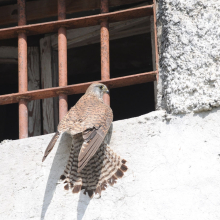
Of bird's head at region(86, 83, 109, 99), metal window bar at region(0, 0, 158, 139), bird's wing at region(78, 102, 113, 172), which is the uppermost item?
metal window bar at region(0, 0, 158, 139)

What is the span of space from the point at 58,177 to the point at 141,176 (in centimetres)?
48

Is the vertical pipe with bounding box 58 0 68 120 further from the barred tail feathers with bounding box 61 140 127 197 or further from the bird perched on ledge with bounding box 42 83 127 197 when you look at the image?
the barred tail feathers with bounding box 61 140 127 197

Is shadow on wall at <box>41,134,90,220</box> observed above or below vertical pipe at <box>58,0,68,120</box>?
below

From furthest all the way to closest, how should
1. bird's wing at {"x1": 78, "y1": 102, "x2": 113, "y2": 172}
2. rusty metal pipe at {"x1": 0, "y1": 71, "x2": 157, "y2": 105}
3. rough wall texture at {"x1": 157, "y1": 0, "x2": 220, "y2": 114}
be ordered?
rusty metal pipe at {"x1": 0, "y1": 71, "x2": 157, "y2": 105} → rough wall texture at {"x1": 157, "y1": 0, "x2": 220, "y2": 114} → bird's wing at {"x1": 78, "y1": 102, "x2": 113, "y2": 172}

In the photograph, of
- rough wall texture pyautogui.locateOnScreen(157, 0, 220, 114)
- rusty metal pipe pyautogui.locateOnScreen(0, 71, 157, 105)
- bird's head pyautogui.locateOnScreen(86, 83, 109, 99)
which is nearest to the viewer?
rough wall texture pyautogui.locateOnScreen(157, 0, 220, 114)

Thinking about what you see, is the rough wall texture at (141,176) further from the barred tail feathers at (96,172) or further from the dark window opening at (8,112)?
the dark window opening at (8,112)

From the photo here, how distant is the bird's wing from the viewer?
8.14ft

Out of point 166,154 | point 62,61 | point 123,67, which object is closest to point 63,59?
point 62,61

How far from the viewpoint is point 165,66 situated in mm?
2908

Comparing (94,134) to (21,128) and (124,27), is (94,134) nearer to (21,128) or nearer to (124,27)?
(21,128)

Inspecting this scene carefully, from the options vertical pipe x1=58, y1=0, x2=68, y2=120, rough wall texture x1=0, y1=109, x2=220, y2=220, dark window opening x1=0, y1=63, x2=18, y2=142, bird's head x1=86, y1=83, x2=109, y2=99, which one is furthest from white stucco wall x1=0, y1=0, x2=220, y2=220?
dark window opening x1=0, y1=63, x2=18, y2=142

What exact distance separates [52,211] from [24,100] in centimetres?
81

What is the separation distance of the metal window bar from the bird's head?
78mm

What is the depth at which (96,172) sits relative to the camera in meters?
2.74
